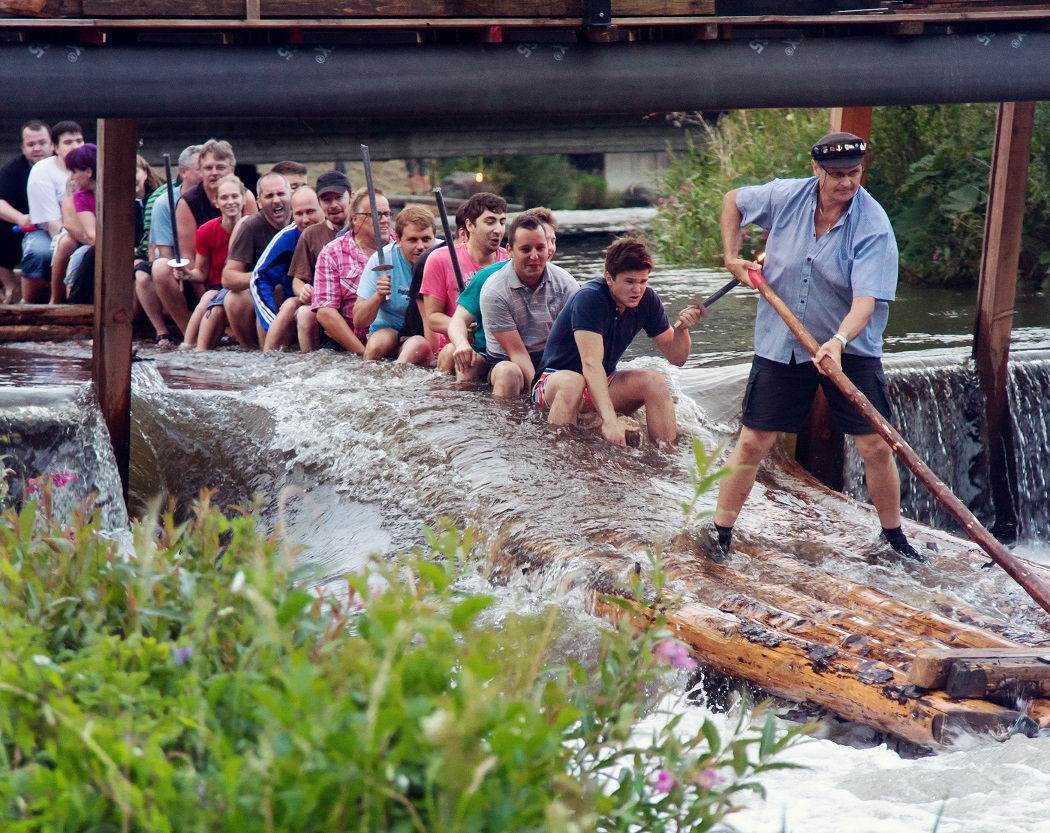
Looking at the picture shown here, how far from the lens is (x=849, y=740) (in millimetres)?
4340

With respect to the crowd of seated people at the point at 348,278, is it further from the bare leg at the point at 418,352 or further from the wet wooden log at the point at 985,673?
the wet wooden log at the point at 985,673

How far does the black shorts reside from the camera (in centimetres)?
540

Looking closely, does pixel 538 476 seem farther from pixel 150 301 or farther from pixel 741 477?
pixel 150 301

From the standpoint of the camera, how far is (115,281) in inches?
265

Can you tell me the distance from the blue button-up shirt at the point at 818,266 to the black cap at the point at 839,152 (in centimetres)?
15

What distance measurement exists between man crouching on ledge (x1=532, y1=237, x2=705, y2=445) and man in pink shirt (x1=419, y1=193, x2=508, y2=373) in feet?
3.86

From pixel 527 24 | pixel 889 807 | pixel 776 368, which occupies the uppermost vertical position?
pixel 527 24

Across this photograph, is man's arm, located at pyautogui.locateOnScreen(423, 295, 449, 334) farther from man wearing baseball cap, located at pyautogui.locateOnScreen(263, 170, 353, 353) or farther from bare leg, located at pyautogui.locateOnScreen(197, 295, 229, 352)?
bare leg, located at pyautogui.locateOnScreen(197, 295, 229, 352)

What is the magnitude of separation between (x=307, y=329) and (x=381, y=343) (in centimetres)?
77

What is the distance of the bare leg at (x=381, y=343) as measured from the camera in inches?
329

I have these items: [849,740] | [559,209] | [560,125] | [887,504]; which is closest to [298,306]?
[887,504]

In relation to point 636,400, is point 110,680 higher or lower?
higher

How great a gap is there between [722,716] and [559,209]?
22616 millimetres

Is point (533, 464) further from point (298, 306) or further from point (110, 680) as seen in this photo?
point (110, 680)
